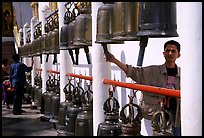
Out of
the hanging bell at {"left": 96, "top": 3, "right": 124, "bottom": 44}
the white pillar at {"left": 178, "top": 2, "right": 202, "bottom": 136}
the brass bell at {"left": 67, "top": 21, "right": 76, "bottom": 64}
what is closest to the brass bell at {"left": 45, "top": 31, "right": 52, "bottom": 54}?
the brass bell at {"left": 67, "top": 21, "right": 76, "bottom": 64}

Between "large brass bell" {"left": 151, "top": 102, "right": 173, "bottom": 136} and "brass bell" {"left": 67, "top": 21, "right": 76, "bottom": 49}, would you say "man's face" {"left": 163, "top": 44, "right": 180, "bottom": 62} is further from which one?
"brass bell" {"left": 67, "top": 21, "right": 76, "bottom": 49}

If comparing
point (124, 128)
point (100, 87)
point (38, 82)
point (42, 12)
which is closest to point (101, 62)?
point (100, 87)

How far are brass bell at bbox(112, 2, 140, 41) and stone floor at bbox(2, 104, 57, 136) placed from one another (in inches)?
162

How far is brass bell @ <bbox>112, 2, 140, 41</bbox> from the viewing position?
2613mm

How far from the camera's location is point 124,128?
2795 millimetres

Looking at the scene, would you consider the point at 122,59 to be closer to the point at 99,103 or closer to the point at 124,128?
the point at 99,103

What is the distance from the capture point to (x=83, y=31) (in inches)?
159

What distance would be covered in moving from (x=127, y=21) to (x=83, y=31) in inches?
56.0

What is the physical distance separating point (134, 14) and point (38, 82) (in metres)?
6.56

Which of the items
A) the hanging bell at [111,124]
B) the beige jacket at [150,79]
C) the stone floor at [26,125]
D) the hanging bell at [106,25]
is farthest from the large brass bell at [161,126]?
the stone floor at [26,125]

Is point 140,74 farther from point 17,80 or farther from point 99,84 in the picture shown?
point 17,80

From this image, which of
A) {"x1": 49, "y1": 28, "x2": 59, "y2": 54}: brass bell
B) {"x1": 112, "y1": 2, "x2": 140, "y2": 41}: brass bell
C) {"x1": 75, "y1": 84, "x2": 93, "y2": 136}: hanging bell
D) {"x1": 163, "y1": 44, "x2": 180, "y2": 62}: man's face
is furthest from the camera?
{"x1": 49, "y1": 28, "x2": 59, "y2": 54}: brass bell

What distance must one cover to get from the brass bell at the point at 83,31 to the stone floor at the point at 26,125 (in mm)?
2924

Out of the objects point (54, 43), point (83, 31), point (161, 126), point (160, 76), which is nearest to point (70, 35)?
point (83, 31)
